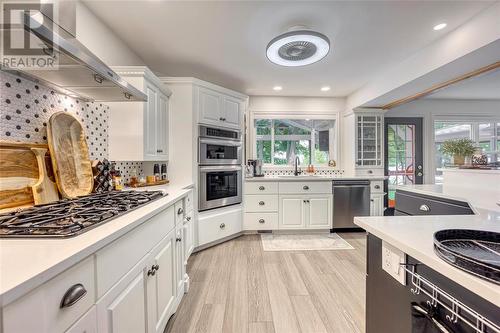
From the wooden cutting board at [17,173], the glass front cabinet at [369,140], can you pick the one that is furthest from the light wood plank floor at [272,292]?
the glass front cabinet at [369,140]

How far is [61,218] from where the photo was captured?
939mm

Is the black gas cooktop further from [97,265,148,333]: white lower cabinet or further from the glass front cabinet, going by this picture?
the glass front cabinet

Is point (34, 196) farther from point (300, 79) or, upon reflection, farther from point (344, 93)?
point (344, 93)

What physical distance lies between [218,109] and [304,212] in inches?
79.6

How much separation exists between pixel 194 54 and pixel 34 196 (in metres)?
2.05

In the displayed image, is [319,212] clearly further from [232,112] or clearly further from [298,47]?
[298,47]

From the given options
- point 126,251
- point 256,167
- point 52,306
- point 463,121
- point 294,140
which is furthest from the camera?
point 463,121

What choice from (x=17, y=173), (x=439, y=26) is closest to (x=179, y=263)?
(x=17, y=173)

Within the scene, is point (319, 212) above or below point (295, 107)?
below

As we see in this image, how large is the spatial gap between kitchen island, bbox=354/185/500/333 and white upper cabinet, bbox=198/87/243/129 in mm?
2263

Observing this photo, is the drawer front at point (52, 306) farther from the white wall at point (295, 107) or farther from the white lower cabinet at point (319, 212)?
the white wall at point (295, 107)

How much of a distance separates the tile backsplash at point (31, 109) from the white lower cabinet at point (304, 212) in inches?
102

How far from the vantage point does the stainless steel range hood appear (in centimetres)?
89

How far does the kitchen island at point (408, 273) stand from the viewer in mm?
590
